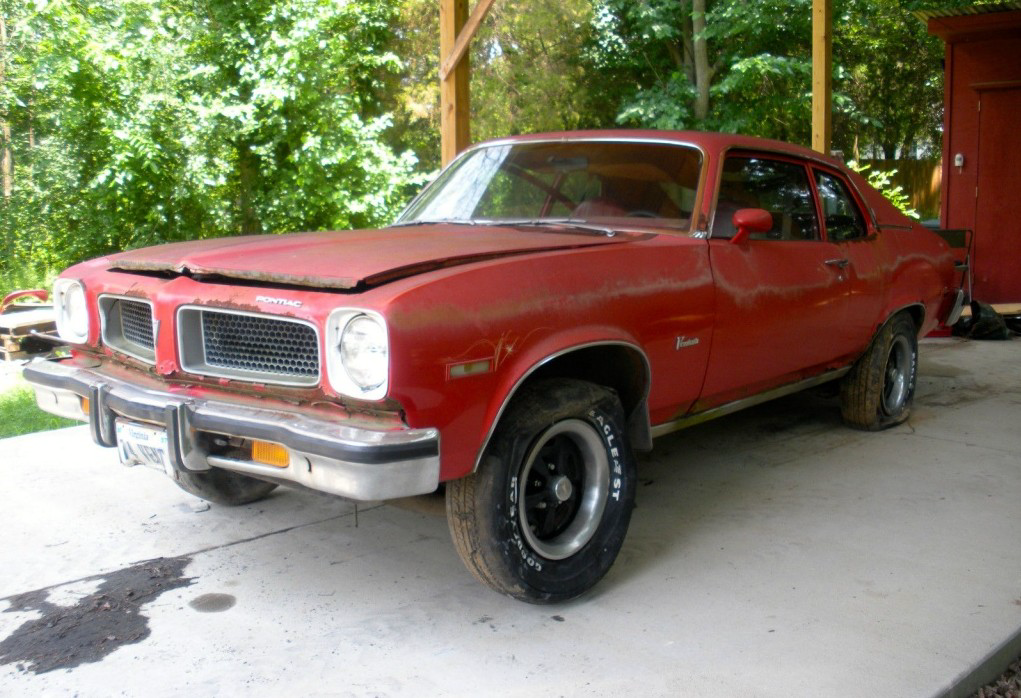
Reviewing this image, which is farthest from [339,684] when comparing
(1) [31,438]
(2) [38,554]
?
(1) [31,438]

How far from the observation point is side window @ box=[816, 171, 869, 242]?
496 cm

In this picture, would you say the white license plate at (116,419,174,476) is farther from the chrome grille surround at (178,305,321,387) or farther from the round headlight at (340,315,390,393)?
the round headlight at (340,315,390,393)

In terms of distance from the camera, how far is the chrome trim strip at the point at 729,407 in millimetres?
3877

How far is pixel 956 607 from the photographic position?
3242 millimetres

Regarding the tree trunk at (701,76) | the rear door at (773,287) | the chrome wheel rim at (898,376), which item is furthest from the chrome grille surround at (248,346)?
the tree trunk at (701,76)

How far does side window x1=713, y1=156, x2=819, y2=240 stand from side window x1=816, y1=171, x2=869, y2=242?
152 mm

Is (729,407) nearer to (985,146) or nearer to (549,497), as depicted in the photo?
(549,497)

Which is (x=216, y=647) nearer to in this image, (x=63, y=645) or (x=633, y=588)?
(x=63, y=645)

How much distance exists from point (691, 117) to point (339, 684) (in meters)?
17.6

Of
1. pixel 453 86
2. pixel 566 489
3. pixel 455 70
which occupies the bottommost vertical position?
pixel 566 489

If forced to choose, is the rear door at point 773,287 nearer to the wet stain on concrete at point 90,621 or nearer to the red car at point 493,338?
the red car at point 493,338

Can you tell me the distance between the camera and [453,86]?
23.4 feet

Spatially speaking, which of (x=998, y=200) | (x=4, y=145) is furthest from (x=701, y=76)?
(x=4, y=145)

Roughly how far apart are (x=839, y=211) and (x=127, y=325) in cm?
351
